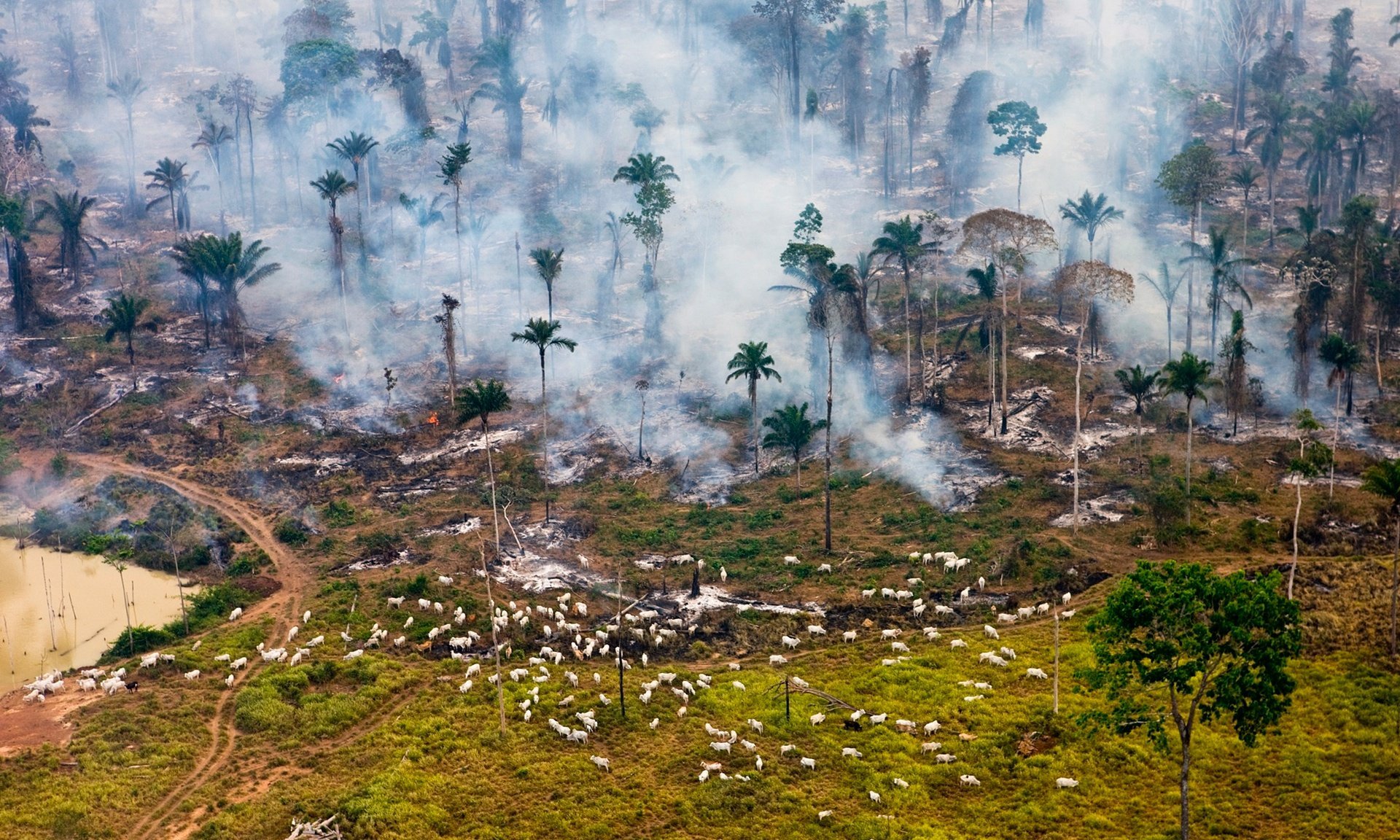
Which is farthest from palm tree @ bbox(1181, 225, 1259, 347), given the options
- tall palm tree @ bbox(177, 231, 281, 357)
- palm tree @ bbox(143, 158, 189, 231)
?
palm tree @ bbox(143, 158, 189, 231)

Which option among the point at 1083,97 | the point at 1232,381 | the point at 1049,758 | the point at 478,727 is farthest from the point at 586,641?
the point at 1083,97

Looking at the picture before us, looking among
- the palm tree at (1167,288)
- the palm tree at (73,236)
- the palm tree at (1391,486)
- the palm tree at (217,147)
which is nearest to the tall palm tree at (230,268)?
the palm tree at (73,236)

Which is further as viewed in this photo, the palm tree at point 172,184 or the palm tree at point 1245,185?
the palm tree at point 172,184

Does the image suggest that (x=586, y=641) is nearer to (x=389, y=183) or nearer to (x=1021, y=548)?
(x=1021, y=548)

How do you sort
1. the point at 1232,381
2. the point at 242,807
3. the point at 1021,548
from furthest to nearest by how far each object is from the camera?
1. the point at 1232,381
2. the point at 1021,548
3. the point at 242,807

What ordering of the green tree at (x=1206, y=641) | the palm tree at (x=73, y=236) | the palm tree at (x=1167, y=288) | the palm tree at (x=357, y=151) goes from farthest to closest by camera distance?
1. the palm tree at (x=357, y=151)
2. the palm tree at (x=73, y=236)
3. the palm tree at (x=1167, y=288)
4. the green tree at (x=1206, y=641)

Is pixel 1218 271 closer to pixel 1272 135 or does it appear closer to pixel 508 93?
pixel 1272 135

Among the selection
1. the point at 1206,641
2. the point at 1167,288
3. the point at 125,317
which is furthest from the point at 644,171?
the point at 1206,641

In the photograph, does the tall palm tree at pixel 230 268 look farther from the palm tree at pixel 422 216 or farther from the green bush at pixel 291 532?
the green bush at pixel 291 532
